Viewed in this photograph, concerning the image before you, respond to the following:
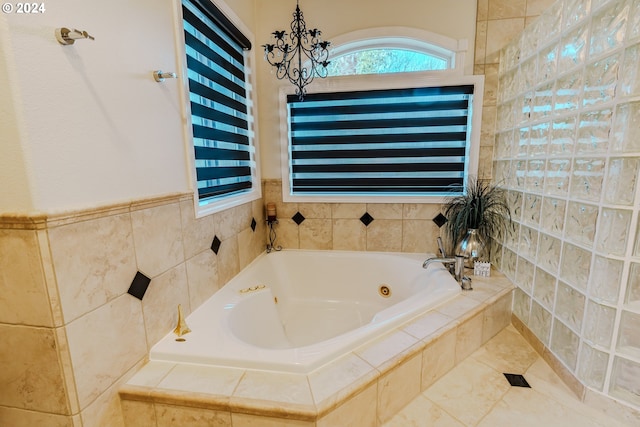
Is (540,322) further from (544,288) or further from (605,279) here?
(605,279)

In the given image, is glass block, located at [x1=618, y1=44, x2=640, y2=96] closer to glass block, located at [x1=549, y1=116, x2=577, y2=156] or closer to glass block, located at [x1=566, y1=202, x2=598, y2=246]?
glass block, located at [x1=549, y1=116, x2=577, y2=156]

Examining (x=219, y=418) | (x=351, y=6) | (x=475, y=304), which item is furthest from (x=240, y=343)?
(x=351, y=6)

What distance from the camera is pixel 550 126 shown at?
153 cm

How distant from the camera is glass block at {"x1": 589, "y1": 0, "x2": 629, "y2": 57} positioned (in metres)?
1.10

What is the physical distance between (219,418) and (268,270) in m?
1.32

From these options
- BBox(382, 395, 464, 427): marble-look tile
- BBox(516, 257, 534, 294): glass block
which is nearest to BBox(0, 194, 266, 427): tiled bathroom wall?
BBox(382, 395, 464, 427): marble-look tile

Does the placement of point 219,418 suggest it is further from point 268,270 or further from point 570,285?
point 570,285

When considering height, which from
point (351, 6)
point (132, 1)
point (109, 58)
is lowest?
point (109, 58)

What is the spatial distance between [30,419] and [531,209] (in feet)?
8.10

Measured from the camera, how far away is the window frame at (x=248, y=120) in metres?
1.39

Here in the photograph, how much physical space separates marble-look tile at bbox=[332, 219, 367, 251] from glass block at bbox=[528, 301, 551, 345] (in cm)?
122

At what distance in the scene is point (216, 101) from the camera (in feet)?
5.81

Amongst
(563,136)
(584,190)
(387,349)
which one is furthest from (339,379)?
(563,136)

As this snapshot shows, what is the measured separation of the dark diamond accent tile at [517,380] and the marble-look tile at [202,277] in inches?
65.3
